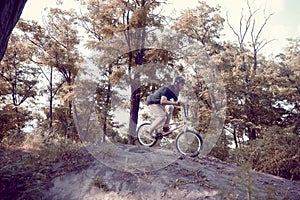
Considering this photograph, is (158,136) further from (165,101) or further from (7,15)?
(7,15)

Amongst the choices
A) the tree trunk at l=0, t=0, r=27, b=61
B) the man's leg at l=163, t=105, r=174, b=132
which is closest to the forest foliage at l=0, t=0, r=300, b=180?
the man's leg at l=163, t=105, r=174, b=132

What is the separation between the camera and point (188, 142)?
6.95 meters

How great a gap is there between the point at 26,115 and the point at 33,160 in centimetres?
1345

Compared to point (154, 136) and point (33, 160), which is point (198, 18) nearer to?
point (154, 136)

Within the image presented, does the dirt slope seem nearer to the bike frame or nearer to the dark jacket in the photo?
the bike frame

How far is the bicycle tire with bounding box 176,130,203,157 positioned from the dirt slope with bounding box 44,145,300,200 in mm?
529

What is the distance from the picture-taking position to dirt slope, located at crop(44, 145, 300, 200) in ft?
15.2

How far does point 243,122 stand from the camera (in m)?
14.6

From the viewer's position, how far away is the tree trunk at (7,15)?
8.31 ft

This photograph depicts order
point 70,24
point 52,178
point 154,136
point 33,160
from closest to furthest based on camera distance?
point 52,178
point 33,160
point 154,136
point 70,24

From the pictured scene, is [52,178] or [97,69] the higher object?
[97,69]

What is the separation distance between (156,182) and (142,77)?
765 centimetres

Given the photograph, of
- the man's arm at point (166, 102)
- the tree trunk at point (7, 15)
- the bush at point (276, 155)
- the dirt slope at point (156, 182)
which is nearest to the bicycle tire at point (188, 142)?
the dirt slope at point (156, 182)

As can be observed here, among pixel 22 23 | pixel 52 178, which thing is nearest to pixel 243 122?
pixel 52 178
